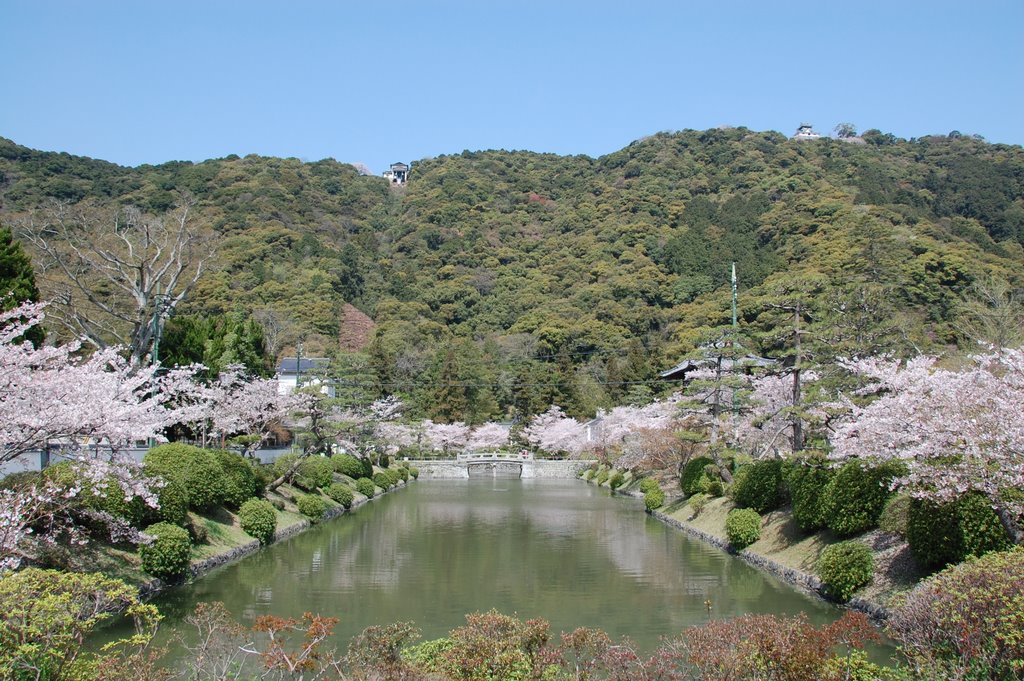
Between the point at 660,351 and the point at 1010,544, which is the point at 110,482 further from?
the point at 660,351

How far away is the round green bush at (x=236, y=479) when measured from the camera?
1962 cm

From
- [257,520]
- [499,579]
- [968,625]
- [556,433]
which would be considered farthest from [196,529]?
[556,433]

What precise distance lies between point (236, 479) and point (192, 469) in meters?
3.05

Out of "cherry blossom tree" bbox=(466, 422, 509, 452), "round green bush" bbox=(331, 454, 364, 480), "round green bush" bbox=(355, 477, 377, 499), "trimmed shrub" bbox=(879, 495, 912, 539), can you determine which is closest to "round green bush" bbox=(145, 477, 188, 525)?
"trimmed shrub" bbox=(879, 495, 912, 539)

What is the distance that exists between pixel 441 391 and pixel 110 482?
48.0 meters

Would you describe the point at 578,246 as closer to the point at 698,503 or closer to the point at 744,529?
the point at 698,503

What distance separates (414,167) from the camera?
365 feet

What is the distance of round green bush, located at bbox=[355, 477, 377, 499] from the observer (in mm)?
35375

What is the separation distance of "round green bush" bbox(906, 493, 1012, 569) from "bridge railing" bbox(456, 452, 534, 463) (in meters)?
46.5

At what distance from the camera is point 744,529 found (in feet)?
60.7

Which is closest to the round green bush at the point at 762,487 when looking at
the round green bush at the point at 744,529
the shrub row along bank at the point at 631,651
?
the round green bush at the point at 744,529

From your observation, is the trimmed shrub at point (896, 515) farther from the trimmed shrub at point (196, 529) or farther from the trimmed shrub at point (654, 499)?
the trimmed shrub at point (654, 499)

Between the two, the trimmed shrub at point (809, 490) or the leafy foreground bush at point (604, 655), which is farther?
the trimmed shrub at point (809, 490)

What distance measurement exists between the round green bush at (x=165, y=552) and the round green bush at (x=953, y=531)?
40.3 feet
